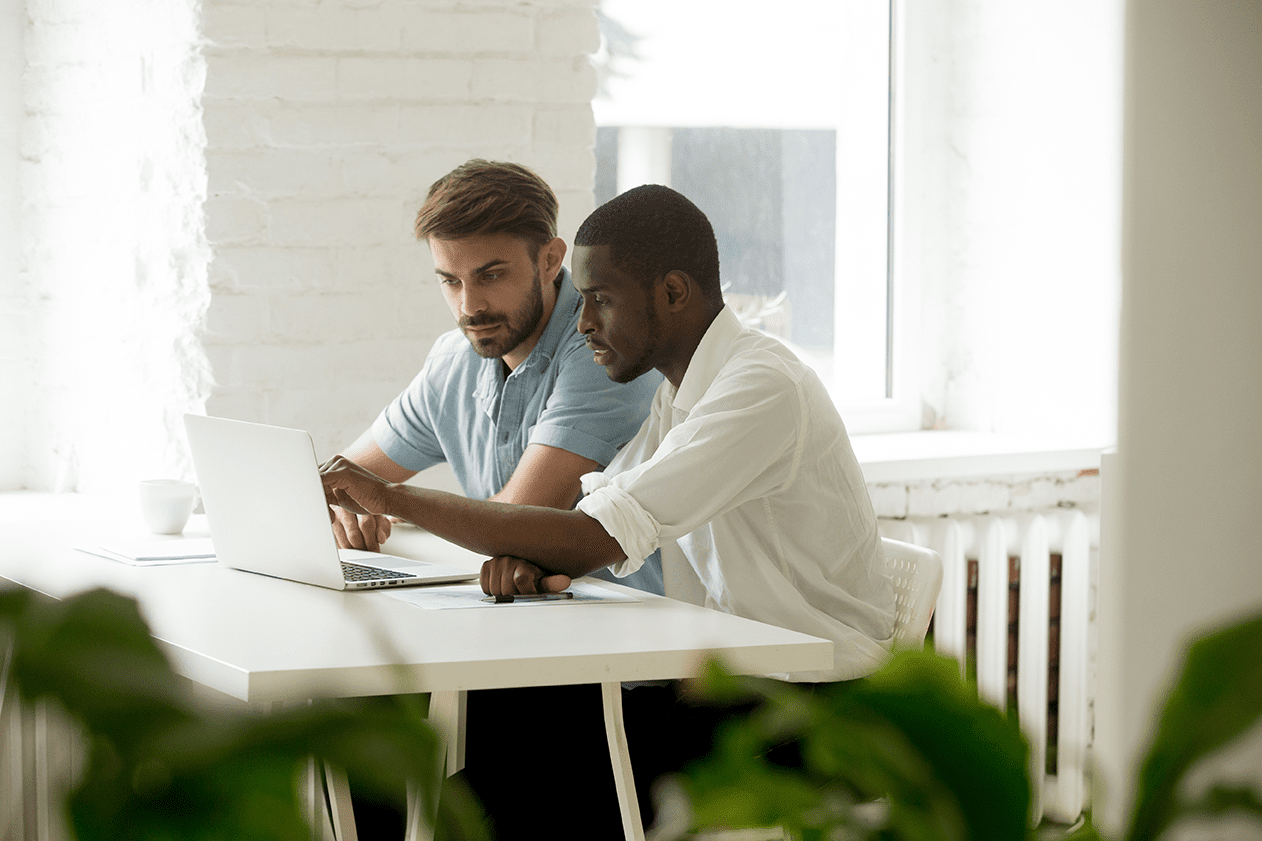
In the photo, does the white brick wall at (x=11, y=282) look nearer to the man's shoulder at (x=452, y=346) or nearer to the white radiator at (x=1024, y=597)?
the man's shoulder at (x=452, y=346)

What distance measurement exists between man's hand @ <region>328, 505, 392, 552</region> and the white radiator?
1188 mm

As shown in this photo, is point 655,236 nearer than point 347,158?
Yes

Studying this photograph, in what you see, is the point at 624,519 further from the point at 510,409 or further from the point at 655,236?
the point at 510,409

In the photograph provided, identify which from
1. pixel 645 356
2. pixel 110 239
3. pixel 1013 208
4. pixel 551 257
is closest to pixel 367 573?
pixel 645 356

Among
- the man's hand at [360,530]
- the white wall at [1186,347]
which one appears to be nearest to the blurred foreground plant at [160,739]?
the white wall at [1186,347]

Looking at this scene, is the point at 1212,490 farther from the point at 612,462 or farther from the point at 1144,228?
the point at 612,462

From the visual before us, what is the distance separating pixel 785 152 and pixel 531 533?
182 centimetres

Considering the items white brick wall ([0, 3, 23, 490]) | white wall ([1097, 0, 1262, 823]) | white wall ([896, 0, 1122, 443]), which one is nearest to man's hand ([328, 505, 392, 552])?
white brick wall ([0, 3, 23, 490])

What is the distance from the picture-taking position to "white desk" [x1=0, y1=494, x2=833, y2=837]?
120cm

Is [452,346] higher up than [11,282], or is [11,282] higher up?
[11,282]

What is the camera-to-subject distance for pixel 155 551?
1.86 metres

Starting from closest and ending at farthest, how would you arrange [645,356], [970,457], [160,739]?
1. [160,739]
2. [645,356]
3. [970,457]

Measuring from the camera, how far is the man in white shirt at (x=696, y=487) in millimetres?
1607

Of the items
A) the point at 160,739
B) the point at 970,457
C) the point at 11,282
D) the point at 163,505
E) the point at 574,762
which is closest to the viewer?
the point at 160,739
